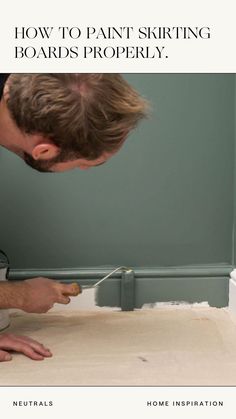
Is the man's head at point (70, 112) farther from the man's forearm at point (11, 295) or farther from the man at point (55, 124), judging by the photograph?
the man's forearm at point (11, 295)

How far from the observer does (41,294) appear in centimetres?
86

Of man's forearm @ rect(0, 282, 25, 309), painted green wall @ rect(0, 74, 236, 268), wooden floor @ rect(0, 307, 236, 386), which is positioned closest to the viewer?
wooden floor @ rect(0, 307, 236, 386)

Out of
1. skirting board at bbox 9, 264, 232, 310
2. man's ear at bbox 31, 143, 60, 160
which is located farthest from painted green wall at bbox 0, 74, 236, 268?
man's ear at bbox 31, 143, 60, 160

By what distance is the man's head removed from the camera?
2.53 feet

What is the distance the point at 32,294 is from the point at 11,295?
0.12ft

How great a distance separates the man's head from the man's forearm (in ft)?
0.75

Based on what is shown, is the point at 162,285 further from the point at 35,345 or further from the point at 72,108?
the point at 72,108

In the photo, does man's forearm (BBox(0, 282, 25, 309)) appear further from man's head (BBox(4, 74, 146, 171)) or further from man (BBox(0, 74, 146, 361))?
man's head (BBox(4, 74, 146, 171))
